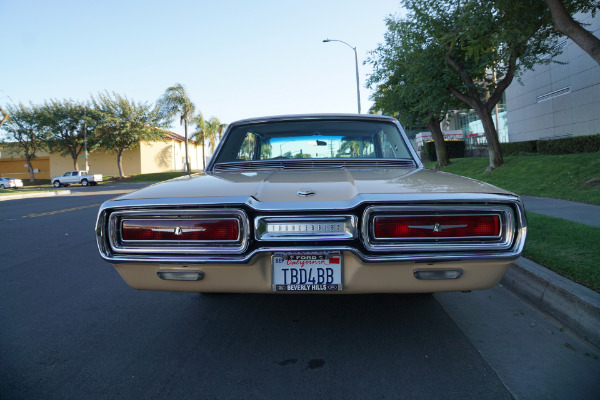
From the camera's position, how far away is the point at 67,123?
145 ft

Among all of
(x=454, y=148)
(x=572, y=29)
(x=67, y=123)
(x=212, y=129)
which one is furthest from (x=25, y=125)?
(x=572, y=29)

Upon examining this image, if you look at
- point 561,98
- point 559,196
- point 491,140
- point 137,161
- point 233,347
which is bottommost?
point 233,347

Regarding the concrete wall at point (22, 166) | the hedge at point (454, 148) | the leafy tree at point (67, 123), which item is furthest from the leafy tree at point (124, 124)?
the hedge at point (454, 148)

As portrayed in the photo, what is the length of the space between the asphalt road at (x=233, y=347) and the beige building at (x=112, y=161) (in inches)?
1755

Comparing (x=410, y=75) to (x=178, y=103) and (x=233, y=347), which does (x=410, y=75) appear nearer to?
(x=233, y=347)

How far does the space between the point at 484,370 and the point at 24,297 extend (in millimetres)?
4228

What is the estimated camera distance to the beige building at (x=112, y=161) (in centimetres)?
4753

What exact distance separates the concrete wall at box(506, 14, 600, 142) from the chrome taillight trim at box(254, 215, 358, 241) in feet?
68.7

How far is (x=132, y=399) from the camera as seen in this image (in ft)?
7.34

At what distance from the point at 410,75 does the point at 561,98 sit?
10.6 metres

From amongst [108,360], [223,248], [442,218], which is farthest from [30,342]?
[442,218]

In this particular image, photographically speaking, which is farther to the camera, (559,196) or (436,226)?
(559,196)

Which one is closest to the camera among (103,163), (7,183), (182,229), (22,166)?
(182,229)

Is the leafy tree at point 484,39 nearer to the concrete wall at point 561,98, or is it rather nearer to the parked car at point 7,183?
the concrete wall at point 561,98
